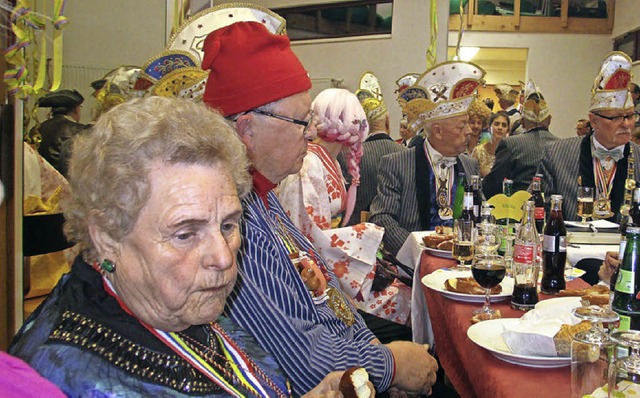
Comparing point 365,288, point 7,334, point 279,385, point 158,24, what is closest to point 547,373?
point 279,385

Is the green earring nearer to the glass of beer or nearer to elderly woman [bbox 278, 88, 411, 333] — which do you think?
elderly woman [bbox 278, 88, 411, 333]

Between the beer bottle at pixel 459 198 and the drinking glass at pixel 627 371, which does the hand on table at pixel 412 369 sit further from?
the beer bottle at pixel 459 198

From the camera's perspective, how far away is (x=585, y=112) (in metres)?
11.9

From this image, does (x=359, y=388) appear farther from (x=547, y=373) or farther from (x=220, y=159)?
(x=220, y=159)

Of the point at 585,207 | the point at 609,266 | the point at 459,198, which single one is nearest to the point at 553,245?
the point at 609,266

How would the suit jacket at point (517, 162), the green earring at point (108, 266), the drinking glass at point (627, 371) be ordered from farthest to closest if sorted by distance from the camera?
the suit jacket at point (517, 162)
the green earring at point (108, 266)
the drinking glass at point (627, 371)

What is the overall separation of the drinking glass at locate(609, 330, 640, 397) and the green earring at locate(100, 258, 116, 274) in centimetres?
91

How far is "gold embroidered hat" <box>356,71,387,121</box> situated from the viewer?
263 inches

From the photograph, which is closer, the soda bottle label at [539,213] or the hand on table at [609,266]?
the hand on table at [609,266]

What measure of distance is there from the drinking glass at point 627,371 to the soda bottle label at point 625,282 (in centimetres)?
43

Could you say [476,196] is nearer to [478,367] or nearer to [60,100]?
[478,367]

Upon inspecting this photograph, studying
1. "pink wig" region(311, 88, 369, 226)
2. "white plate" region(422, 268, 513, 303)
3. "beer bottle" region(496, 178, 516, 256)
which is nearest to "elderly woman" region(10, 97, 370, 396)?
"white plate" region(422, 268, 513, 303)

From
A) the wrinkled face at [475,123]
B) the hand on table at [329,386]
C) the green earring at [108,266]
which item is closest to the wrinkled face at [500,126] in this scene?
the wrinkled face at [475,123]

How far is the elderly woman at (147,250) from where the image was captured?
104 cm
